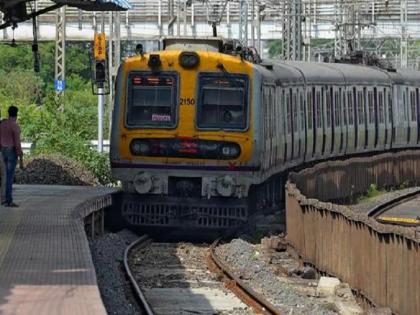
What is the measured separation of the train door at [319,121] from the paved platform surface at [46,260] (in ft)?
23.7

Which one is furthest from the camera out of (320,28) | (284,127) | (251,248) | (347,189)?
(320,28)

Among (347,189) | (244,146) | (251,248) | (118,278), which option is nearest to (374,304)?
(118,278)

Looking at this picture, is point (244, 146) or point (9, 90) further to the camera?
point (9, 90)

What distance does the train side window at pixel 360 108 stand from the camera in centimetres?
3416

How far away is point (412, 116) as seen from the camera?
40.3m

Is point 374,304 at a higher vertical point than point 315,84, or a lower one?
lower

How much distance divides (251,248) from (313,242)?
1857 millimetres

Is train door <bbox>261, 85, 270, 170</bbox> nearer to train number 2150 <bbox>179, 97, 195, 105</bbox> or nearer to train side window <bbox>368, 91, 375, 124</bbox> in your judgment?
train number 2150 <bbox>179, 97, 195, 105</bbox>

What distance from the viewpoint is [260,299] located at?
594 inches

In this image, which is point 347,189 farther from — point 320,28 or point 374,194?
point 320,28

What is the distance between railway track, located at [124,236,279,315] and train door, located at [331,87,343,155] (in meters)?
10.2

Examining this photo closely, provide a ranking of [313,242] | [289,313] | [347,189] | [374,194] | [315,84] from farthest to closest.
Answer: [374,194]
[347,189]
[315,84]
[313,242]
[289,313]

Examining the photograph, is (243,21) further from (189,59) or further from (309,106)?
(189,59)

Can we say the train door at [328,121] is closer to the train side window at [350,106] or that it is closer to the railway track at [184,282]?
the train side window at [350,106]
